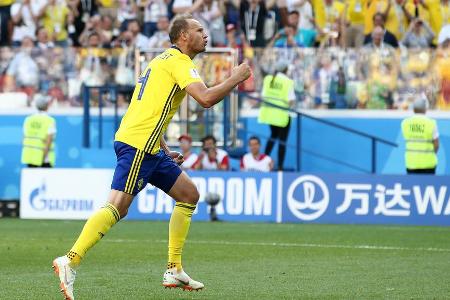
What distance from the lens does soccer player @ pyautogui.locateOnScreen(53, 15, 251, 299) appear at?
9.06 m

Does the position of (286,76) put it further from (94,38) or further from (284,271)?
(284,271)

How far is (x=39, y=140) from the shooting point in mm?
21766

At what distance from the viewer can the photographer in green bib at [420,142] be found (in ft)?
65.6

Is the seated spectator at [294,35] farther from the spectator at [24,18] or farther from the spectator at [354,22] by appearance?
the spectator at [24,18]

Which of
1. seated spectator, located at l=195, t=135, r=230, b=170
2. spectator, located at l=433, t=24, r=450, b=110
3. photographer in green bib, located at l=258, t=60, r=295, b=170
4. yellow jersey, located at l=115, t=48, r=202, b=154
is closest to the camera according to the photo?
yellow jersey, located at l=115, t=48, r=202, b=154

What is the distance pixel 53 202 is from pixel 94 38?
4890 millimetres

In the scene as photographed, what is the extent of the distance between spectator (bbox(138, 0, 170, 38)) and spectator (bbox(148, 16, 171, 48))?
0.91 ft

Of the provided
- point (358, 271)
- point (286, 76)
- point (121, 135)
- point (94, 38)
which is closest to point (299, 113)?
point (286, 76)

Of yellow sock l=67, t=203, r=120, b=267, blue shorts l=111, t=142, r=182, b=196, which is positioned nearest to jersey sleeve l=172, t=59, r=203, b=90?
blue shorts l=111, t=142, r=182, b=196

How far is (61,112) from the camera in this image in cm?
2438

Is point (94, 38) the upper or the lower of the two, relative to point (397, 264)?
upper

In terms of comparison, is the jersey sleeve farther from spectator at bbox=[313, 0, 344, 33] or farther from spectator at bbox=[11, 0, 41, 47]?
spectator at bbox=[11, 0, 41, 47]

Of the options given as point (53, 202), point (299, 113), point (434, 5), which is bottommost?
point (53, 202)

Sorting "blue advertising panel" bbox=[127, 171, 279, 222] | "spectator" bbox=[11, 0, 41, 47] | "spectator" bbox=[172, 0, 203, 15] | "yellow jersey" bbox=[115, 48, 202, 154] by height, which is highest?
"spectator" bbox=[172, 0, 203, 15]
